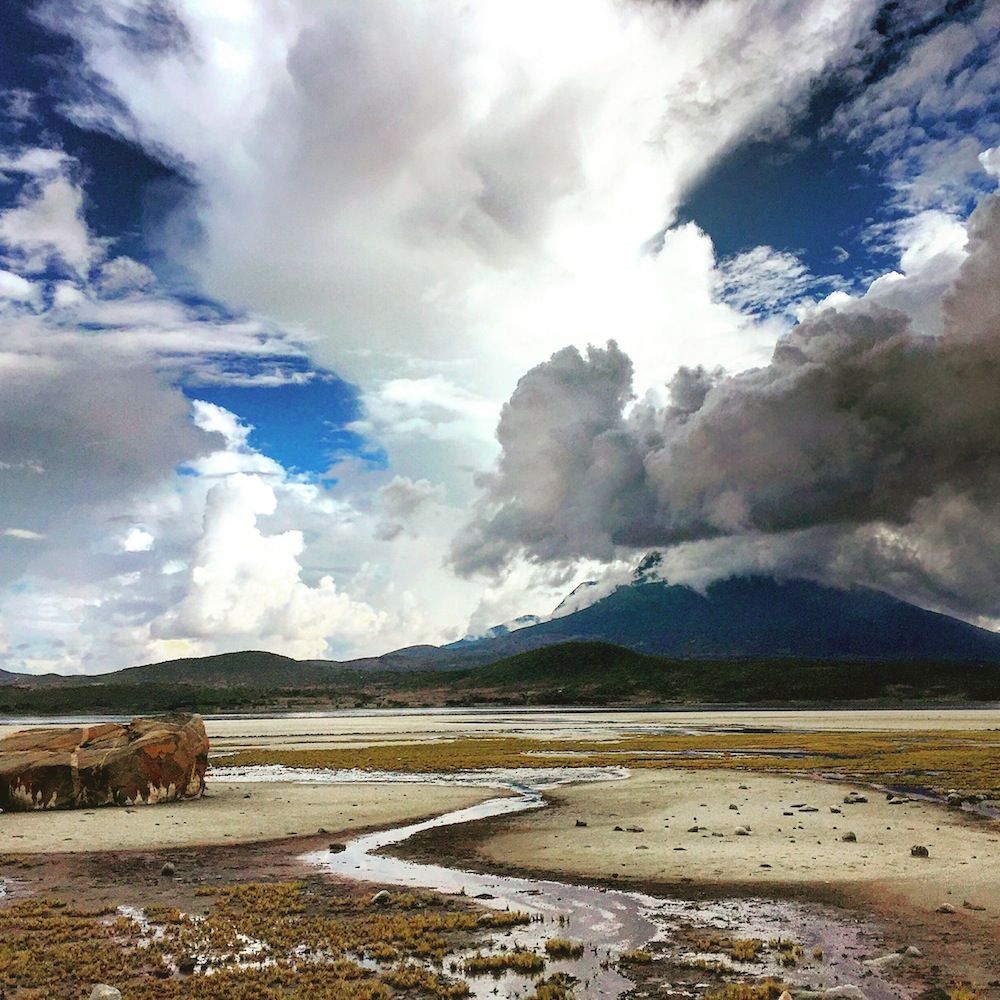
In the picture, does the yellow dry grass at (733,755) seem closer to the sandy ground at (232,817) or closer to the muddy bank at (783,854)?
the muddy bank at (783,854)

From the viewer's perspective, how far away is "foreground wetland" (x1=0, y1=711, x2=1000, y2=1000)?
1798cm

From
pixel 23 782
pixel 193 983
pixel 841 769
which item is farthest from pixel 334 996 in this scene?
pixel 841 769

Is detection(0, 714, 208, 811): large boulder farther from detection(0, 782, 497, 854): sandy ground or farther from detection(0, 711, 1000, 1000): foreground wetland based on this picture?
detection(0, 711, 1000, 1000): foreground wetland

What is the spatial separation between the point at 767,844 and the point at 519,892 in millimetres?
12746

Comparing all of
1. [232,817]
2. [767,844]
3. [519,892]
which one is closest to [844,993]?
[519,892]

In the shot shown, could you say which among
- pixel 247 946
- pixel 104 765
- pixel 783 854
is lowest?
pixel 783 854

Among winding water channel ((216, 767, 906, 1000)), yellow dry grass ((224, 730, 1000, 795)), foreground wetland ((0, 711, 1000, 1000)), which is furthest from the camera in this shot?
yellow dry grass ((224, 730, 1000, 795))

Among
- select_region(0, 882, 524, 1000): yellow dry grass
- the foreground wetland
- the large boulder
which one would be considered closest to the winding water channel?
the foreground wetland

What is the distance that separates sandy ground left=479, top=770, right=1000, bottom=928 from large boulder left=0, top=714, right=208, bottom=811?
68.7ft

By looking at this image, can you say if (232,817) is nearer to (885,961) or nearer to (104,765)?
(104,765)

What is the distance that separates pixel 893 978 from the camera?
1778cm

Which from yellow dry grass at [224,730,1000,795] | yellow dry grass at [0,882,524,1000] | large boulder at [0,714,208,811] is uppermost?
large boulder at [0,714,208,811]

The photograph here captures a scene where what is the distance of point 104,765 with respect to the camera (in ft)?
154

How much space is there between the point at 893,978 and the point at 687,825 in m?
21.5
